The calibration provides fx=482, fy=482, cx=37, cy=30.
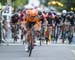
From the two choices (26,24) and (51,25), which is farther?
(51,25)

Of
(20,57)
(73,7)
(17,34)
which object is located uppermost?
(20,57)

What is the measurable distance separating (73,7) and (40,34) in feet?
225

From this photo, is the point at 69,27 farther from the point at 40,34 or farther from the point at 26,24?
the point at 26,24

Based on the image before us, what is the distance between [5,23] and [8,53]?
9.98 metres

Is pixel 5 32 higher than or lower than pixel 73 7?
higher

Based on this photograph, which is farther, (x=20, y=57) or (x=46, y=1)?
(x=46, y=1)

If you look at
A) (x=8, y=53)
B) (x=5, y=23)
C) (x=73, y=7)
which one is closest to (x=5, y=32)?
(x=5, y=23)

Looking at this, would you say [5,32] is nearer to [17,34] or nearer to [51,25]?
[17,34]

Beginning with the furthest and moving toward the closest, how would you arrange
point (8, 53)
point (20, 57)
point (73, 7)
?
1. point (73, 7)
2. point (8, 53)
3. point (20, 57)

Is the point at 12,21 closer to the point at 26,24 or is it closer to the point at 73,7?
the point at 26,24

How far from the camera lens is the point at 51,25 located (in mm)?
28422

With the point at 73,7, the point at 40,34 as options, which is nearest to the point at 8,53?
the point at 40,34

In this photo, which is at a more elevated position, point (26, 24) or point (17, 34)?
point (26, 24)

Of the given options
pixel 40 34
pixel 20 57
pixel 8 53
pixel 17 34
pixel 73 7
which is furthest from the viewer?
pixel 73 7
